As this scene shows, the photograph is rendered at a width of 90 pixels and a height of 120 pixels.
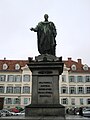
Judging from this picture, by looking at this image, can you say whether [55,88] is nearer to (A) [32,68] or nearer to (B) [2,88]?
(A) [32,68]

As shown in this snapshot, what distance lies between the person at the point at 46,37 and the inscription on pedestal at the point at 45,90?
206 centimetres

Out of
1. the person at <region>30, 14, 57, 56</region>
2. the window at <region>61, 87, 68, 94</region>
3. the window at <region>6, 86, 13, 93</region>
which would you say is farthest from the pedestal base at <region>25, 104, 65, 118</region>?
the window at <region>6, 86, 13, 93</region>

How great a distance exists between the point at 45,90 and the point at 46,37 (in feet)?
11.0

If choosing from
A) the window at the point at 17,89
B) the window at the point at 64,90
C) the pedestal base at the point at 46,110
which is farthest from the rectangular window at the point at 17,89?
the pedestal base at the point at 46,110

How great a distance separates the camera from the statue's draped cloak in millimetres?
14539

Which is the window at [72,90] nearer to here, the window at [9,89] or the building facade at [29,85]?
the building facade at [29,85]

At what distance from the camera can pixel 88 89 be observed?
201 feet

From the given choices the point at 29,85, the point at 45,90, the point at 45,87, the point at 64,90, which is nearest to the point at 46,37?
the point at 45,87

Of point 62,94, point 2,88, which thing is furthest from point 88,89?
point 2,88

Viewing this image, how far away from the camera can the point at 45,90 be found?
42.4 feet

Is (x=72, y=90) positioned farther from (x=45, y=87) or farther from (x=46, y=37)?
(x=45, y=87)

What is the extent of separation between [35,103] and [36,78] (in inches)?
50.8

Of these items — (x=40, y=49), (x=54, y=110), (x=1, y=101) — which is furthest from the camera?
(x=1, y=101)

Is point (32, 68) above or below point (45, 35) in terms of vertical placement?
below
